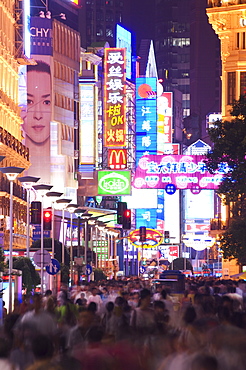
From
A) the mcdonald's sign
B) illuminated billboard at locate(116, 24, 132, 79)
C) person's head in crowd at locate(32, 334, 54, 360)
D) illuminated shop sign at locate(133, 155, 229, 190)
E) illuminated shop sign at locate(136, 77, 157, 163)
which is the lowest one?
person's head in crowd at locate(32, 334, 54, 360)

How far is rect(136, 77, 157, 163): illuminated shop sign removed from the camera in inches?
5827

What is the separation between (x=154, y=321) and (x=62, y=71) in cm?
8657

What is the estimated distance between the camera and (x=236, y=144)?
44.2 m

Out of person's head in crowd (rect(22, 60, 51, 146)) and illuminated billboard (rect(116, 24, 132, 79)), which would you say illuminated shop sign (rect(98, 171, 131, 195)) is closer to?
person's head in crowd (rect(22, 60, 51, 146))

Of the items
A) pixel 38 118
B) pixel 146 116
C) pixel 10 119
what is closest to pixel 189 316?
pixel 10 119

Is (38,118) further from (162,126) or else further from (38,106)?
(162,126)

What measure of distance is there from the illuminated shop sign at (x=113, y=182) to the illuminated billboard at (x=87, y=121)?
16866mm

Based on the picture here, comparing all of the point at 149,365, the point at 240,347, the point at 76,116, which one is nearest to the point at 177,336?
the point at 149,365

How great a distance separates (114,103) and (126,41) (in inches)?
2563

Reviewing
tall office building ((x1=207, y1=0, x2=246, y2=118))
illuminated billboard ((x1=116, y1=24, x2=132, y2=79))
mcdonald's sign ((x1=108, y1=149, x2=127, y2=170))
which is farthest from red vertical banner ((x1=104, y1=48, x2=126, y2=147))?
illuminated billboard ((x1=116, y1=24, x2=132, y2=79))

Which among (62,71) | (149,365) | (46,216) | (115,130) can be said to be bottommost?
(149,365)

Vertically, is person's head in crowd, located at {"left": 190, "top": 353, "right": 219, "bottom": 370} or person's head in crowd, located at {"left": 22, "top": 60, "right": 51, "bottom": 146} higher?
person's head in crowd, located at {"left": 22, "top": 60, "right": 51, "bottom": 146}

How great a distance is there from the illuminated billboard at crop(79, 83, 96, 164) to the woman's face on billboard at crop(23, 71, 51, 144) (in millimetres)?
5678

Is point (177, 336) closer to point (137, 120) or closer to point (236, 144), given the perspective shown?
point (236, 144)
